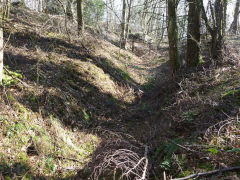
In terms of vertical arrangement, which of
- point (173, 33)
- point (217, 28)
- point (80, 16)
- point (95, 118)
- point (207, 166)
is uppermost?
point (80, 16)

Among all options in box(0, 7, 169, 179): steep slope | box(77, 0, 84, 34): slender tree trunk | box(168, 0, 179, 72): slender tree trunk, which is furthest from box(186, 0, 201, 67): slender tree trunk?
box(77, 0, 84, 34): slender tree trunk

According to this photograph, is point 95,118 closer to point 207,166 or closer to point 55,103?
point 55,103

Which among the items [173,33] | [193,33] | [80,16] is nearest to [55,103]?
[173,33]

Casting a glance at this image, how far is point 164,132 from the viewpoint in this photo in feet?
14.4

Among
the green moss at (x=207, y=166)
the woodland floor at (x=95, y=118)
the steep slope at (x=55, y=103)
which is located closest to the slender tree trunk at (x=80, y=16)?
the steep slope at (x=55, y=103)

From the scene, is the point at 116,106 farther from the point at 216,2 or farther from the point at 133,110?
the point at 216,2

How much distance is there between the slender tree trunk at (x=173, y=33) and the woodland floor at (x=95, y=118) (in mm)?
834

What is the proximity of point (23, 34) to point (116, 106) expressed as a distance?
18.8 ft

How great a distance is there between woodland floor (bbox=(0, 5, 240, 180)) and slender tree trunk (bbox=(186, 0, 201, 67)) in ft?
2.67

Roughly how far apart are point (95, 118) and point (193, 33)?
5649mm

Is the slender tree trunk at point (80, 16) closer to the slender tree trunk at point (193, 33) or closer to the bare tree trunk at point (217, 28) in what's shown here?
the slender tree trunk at point (193, 33)

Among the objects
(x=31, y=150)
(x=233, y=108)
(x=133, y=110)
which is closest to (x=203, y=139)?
(x=233, y=108)

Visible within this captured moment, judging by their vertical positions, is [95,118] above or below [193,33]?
below

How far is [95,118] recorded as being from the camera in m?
6.54
